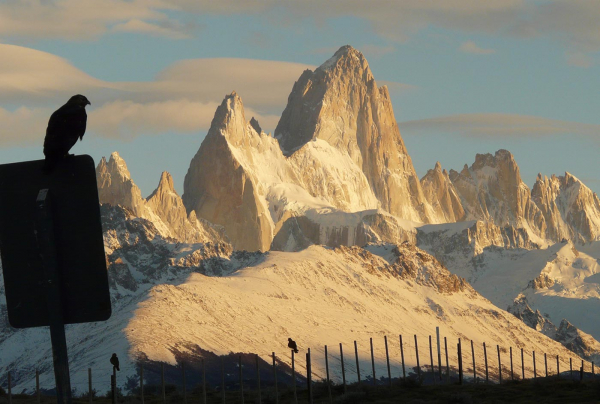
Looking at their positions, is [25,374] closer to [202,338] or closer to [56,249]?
[202,338]

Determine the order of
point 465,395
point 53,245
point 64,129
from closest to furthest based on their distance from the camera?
1. point 53,245
2. point 64,129
3. point 465,395

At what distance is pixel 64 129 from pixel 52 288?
4.16 feet

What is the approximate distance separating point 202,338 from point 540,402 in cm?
14852

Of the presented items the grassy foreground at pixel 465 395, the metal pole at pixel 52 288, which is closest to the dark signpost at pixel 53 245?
the metal pole at pixel 52 288

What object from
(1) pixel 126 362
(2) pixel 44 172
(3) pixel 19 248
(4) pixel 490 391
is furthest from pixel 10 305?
(1) pixel 126 362

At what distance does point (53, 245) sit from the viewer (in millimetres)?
8117

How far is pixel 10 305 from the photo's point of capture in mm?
8305

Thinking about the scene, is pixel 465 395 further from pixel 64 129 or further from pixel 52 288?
pixel 64 129

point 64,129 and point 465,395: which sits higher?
point 64,129

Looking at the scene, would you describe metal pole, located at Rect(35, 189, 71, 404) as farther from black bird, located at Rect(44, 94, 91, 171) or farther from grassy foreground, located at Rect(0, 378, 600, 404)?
grassy foreground, located at Rect(0, 378, 600, 404)

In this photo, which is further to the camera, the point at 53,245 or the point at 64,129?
the point at 64,129

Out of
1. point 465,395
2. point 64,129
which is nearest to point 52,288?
point 64,129

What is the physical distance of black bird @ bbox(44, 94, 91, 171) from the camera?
26.2 feet

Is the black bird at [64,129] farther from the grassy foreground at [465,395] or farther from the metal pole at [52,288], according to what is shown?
the grassy foreground at [465,395]
